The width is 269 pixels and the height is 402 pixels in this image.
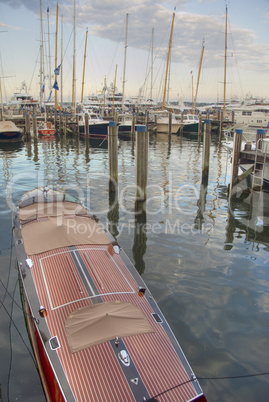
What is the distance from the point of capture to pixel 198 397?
414 cm

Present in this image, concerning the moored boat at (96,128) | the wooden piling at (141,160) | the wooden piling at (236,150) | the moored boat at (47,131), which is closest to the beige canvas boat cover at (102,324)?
the wooden piling at (141,160)

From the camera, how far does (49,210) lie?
371 inches

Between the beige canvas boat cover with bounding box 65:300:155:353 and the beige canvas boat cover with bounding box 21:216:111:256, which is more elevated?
the beige canvas boat cover with bounding box 21:216:111:256

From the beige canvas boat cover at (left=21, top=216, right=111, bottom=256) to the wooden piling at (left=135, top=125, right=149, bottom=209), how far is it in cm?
313

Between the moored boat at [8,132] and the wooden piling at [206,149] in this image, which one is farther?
the moored boat at [8,132]

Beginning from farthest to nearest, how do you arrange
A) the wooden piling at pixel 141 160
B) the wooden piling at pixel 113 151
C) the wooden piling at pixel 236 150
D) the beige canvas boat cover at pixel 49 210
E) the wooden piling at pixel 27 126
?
the wooden piling at pixel 27 126 < the wooden piling at pixel 236 150 < the wooden piling at pixel 113 151 < the wooden piling at pixel 141 160 < the beige canvas boat cover at pixel 49 210

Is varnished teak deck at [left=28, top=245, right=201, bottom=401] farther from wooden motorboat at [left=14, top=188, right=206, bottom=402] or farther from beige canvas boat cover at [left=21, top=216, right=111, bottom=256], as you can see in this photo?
beige canvas boat cover at [left=21, top=216, right=111, bottom=256]

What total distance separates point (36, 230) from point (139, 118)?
4040 cm

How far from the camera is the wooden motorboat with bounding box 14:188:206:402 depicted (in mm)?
4160

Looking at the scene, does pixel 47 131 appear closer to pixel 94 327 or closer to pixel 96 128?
pixel 96 128

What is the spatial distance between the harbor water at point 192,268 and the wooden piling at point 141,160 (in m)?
0.75

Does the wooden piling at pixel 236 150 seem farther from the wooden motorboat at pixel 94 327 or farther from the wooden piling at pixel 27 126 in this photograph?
the wooden piling at pixel 27 126

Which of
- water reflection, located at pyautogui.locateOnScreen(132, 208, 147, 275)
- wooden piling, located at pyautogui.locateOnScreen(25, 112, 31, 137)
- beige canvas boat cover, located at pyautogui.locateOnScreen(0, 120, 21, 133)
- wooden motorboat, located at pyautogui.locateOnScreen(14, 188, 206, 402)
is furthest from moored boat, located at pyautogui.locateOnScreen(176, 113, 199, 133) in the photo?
wooden motorboat, located at pyautogui.locateOnScreen(14, 188, 206, 402)

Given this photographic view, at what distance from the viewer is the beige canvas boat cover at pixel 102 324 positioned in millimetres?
4664
